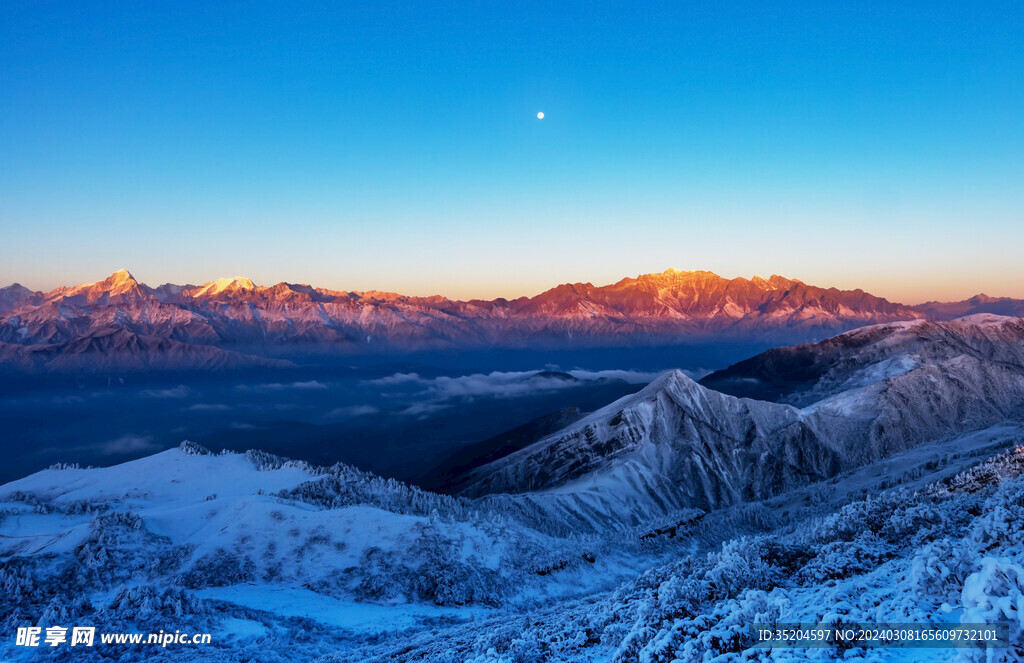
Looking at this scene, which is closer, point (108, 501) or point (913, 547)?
point (913, 547)

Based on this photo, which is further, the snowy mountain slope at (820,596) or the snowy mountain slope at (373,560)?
the snowy mountain slope at (373,560)

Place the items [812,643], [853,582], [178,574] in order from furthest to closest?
[178,574], [853,582], [812,643]

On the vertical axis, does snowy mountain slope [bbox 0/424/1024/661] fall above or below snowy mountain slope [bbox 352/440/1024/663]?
below

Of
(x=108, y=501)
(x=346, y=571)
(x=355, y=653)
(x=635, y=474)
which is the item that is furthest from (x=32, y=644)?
(x=635, y=474)

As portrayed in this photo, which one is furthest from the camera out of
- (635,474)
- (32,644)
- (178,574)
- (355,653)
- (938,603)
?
(635,474)

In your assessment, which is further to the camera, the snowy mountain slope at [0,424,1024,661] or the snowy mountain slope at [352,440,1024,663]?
the snowy mountain slope at [0,424,1024,661]

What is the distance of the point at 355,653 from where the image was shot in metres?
48.0

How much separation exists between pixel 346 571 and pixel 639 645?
194 ft

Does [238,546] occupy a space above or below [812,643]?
below

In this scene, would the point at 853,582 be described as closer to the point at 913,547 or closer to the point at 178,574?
the point at 913,547

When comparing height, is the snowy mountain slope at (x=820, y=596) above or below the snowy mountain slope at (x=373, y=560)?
above

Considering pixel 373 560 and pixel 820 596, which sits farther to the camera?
pixel 373 560

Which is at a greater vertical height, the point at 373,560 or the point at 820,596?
the point at 820,596

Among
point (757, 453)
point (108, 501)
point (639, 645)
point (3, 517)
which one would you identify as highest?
point (639, 645)
